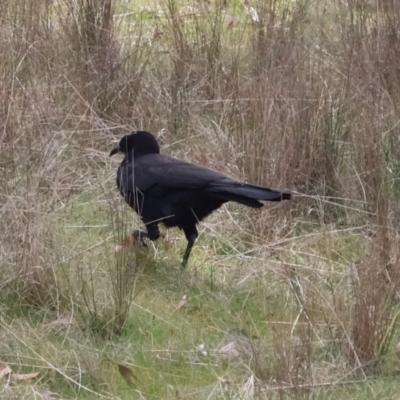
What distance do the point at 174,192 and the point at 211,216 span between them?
47 centimetres

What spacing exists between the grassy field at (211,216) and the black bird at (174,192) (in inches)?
5.2

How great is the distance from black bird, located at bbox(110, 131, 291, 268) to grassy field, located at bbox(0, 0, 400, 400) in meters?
0.13

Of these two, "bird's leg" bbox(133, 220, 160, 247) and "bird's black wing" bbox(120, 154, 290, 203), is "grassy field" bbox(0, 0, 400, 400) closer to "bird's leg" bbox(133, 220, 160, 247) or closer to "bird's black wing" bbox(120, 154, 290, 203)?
"bird's leg" bbox(133, 220, 160, 247)

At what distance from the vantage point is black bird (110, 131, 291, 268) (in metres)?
4.44

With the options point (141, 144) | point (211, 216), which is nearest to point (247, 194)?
point (211, 216)

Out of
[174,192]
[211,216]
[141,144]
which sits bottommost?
[211,216]

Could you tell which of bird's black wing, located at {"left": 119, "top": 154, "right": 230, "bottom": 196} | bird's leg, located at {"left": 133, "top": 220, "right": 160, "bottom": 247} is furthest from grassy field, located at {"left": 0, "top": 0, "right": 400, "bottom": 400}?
bird's black wing, located at {"left": 119, "top": 154, "right": 230, "bottom": 196}

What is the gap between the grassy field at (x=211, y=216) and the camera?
350 cm

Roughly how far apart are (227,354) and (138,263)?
2.79 feet

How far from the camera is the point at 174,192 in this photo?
459 centimetres

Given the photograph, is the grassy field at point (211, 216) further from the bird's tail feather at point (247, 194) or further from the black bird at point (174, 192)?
the bird's tail feather at point (247, 194)

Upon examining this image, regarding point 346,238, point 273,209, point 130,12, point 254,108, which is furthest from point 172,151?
point 130,12

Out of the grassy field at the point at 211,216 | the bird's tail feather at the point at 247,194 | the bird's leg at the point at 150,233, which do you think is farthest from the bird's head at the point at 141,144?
the bird's tail feather at the point at 247,194

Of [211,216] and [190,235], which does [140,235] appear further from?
[211,216]
